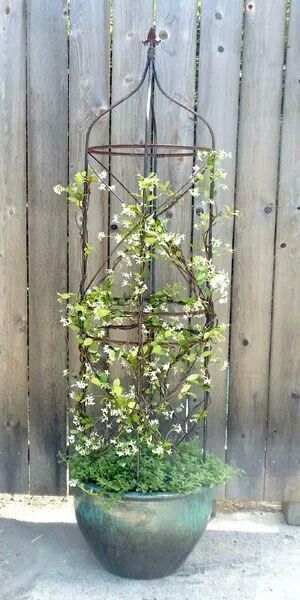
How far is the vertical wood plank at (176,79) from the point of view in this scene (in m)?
2.69

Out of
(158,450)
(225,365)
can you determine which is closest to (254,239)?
(225,365)

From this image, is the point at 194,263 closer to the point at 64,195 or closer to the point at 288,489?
the point at 64,195

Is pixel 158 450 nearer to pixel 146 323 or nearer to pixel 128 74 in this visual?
pixel 146 323

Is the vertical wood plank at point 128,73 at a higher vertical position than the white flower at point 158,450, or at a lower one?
higher

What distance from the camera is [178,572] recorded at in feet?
8.35

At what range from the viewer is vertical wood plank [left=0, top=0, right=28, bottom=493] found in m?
2.71

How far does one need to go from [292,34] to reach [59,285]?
130cm

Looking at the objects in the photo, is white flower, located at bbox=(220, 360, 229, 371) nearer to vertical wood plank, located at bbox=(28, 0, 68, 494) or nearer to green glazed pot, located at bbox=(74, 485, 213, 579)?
green glazed pot, located at bbox=(74, 485, 213, 579)

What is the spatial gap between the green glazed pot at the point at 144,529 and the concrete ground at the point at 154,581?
0.09 m

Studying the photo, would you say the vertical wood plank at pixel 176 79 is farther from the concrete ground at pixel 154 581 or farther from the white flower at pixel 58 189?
the concrete ground at pixel 154 581

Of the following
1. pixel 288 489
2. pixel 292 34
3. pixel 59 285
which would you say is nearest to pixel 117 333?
pixel 59 285

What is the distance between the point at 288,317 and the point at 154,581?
1.10 m

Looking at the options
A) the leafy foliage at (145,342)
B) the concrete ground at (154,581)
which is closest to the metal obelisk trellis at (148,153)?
the leafy foliage at (145,342)

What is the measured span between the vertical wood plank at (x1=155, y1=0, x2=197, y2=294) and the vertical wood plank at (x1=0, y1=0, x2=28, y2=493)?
522 mm
